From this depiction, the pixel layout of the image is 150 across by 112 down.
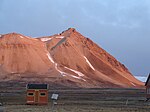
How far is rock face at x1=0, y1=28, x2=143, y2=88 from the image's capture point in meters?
118

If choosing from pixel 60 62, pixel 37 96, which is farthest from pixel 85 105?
pixel 60 62

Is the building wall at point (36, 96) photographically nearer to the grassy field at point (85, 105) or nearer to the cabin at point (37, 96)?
the cabin at point (37, 96)

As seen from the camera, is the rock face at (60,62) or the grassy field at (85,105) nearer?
the grassy field at (85,105)

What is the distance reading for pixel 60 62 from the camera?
439 ft

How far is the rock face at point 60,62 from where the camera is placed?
117625mm

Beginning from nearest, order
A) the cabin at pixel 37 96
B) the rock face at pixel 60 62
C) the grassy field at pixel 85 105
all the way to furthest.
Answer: the grassy field at pixel 85 105 < the cabin at pixel 37 96 < the rock face at pixel 60 62

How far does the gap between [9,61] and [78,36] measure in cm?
3661

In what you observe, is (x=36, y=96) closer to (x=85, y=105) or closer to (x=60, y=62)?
(x=85, y=105)

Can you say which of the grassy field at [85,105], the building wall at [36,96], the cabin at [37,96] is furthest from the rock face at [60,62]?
the building wall at [36,96]

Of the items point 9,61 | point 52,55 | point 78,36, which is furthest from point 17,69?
point 78,36

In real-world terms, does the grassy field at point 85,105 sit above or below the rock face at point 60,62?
below

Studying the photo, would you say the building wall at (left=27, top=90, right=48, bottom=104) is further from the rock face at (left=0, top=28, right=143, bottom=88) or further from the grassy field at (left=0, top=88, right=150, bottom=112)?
the rock face at (left=0, top=28, right=143, bottom=88)

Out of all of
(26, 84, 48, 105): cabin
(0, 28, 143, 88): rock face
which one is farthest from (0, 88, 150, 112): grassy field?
(0, 28, 143, 88): rock face

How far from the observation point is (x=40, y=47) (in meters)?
140
